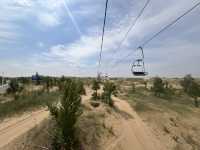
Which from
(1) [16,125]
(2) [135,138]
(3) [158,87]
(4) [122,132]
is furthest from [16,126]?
(3) [158,87]

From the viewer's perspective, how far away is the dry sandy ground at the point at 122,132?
20.7 metres

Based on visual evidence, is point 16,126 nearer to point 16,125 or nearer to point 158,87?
point 16,125

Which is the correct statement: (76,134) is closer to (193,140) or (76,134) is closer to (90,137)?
(90,137)

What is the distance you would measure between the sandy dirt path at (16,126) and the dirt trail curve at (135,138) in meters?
8.04

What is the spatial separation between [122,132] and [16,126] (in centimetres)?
1091

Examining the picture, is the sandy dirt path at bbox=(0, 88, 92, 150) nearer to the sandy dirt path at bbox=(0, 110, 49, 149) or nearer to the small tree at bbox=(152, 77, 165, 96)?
the sandy dirt path at bbox=(0, 110, 49, 149)

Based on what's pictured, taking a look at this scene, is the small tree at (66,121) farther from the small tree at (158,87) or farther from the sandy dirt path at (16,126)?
the small tree at (158,87)

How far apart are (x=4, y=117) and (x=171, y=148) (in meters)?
19.4

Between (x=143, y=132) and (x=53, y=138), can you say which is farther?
(x=143, y=132)

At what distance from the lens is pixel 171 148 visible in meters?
22.2

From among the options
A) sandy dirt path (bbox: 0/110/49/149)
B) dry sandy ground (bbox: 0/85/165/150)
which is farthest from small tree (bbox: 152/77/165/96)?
sandy dirt path (bbox: 0/110/49/149)

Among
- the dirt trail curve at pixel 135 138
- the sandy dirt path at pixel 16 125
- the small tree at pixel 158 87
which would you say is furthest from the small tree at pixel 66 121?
the small tree at pixel 158 87

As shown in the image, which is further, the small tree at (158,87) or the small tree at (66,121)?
the small tree at (158,87)

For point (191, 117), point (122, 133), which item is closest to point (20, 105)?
point (122, 133)
